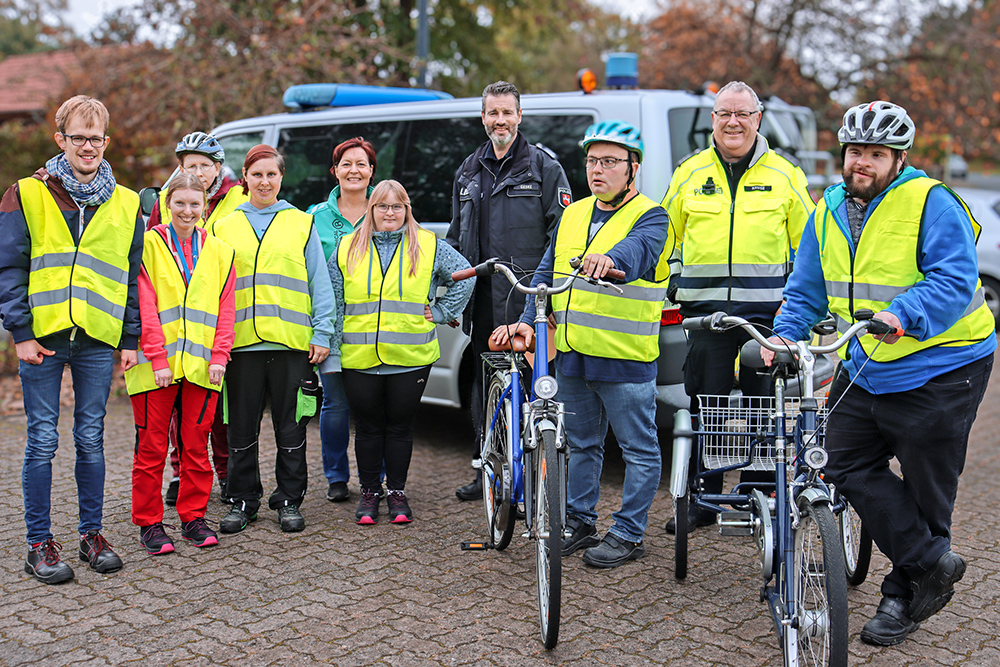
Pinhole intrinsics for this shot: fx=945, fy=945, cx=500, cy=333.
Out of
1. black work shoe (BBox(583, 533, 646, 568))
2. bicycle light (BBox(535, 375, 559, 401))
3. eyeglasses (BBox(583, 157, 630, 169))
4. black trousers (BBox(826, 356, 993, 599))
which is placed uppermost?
eyeglasses (BBox(583, 157, 630, 169))

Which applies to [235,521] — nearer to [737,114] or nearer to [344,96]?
[737,114]

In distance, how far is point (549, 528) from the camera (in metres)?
3.60

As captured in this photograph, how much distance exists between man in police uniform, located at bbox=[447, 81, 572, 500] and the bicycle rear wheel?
27 centimetres

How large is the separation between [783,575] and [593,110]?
10.2ft

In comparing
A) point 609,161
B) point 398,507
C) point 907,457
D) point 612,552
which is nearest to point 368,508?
point 398,507

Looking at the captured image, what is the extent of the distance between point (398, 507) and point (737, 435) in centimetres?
197

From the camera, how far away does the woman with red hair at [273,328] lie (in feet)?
15.5

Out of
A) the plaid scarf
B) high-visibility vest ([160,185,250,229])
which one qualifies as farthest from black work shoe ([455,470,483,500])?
the plaid scarf

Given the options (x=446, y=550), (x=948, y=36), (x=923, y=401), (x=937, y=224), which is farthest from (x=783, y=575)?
(x=948, y=36)

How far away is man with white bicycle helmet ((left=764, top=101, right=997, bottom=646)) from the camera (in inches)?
133

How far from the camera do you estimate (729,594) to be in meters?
4.12

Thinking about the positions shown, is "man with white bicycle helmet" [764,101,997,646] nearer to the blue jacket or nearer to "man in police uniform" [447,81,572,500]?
the blue jacket

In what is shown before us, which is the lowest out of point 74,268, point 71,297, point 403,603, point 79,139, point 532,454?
point 403,603

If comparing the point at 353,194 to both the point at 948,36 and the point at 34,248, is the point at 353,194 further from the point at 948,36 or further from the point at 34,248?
→ the point at 948,36
